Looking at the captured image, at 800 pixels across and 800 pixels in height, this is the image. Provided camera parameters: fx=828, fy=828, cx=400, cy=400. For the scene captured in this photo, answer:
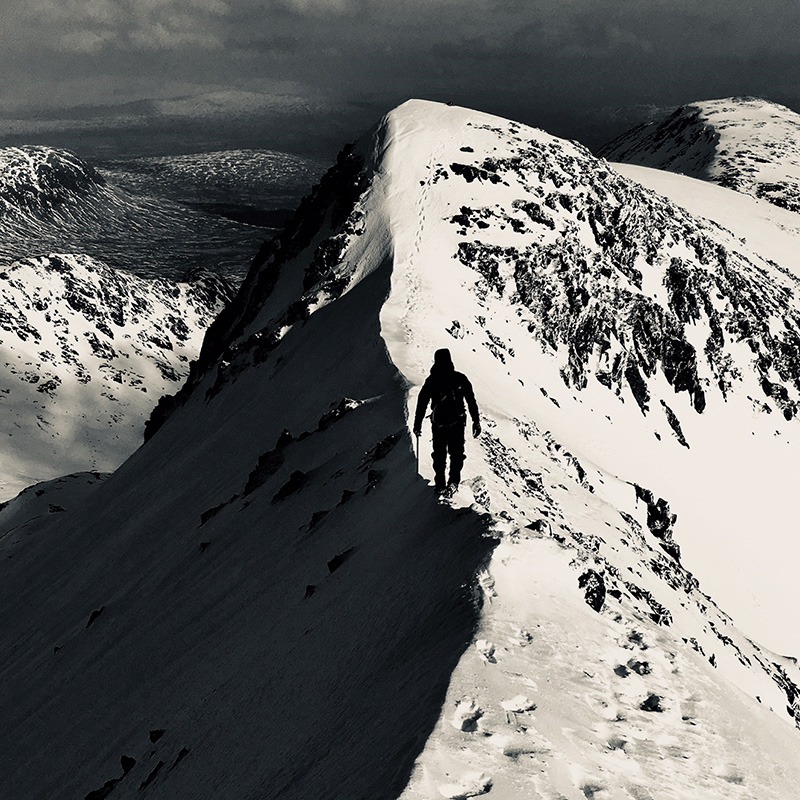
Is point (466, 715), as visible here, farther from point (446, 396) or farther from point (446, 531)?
point (446, 396)

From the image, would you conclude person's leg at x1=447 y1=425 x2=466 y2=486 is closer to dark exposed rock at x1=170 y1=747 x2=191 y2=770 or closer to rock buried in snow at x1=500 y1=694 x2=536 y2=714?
rock buried in snow at x1=500 y1=694 x2=536 y2=714

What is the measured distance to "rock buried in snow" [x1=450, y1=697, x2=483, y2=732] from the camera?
8758mm

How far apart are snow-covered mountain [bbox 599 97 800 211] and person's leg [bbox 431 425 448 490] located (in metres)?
108

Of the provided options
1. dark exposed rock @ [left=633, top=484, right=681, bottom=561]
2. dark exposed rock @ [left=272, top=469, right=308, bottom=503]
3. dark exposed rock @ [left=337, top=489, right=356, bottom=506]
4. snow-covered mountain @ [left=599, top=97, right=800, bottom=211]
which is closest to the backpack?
dark exposed rock @ [left=337, top=489, right=356, bottom=506]

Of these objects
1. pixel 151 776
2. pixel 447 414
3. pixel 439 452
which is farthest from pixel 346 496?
pixel 151 776

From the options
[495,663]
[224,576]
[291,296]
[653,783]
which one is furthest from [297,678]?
[291,296]

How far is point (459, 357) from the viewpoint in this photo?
30.7 meters

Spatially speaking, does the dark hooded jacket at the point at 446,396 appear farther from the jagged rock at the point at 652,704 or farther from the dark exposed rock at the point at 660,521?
the dark exposed rock at the point at 660,521

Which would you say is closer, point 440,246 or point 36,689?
point 36,689

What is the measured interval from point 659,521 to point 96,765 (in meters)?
19.7

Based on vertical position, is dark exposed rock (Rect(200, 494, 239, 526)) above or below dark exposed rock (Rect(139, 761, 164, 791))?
below

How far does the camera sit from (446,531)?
14031 millimetres

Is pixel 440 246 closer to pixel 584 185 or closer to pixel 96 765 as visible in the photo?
pixel 584 185

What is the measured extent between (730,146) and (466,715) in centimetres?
15495
